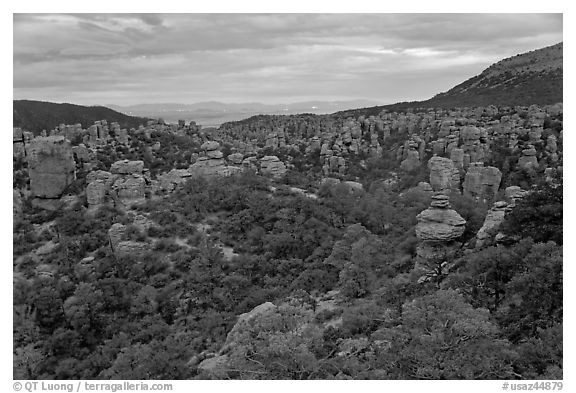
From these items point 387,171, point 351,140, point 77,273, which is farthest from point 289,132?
point 77,273

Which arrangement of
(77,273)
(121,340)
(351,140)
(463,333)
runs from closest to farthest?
(463,333) < (121,340) < (77,273) < (351,140)

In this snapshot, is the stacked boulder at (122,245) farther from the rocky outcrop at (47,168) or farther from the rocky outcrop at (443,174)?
the rocky outcrop at (443,174)

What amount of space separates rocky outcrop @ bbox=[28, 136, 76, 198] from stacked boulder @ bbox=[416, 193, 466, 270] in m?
17.2

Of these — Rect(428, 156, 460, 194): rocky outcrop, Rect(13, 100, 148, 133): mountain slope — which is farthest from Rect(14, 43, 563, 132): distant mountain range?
Rect(428, 156, 460, 194): rocky outcrop

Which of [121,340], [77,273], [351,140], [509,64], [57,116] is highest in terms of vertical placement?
[509,64]

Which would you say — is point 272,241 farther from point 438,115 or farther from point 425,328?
point 438,115

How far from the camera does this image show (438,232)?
1648 cm

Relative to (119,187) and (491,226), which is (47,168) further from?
(491,226)

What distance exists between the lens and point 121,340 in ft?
48.7

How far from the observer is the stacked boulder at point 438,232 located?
16.4 m

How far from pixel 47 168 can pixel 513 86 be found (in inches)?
2928

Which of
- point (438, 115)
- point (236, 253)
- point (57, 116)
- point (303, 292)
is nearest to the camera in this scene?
point (303, 292)

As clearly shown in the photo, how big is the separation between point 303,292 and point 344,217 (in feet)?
26.2

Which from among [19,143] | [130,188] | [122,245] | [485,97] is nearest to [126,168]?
[130,188]
